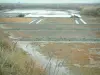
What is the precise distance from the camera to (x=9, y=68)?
19.9 ft

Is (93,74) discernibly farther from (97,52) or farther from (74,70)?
(97,52)

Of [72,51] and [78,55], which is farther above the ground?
[78,55]

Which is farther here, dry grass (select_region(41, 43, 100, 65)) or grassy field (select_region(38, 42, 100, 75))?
dry grass (select_region(41, 43, 100, 65))

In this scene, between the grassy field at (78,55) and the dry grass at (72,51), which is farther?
the dry grass at (72,51)

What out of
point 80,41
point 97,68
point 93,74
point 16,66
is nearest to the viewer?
point 16,66

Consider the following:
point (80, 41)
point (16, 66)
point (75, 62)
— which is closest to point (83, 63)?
point (75, 62)

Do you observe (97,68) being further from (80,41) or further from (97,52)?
(80,41)

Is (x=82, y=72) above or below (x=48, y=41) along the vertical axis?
above

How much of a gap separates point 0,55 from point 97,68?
3.34 meters

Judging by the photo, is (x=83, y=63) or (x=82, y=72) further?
(x=83, y=63)

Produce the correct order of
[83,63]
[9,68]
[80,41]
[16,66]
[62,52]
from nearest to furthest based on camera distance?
[9,68] → [16,66] → [83,63] → [62,52] → [80,41]

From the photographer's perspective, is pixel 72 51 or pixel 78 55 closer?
pixel 78 55

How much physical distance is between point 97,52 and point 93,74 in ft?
9.70

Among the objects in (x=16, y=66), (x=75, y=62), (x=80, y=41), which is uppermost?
(x=16, y=66)
